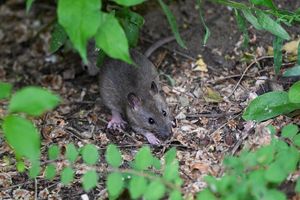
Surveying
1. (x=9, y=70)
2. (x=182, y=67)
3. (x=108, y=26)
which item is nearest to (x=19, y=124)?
(x=108, y=26)

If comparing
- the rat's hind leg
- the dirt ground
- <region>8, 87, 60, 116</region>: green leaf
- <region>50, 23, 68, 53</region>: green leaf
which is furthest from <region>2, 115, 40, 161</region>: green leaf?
the rat's hind leg

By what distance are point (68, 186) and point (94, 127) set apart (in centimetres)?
105

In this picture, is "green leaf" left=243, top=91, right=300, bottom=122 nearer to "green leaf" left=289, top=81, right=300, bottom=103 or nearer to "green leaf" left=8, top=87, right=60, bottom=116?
"green leaf" left=289, top=81, right=300, bottom=103

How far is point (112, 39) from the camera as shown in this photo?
3398mm

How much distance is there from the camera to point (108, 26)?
3441 mm

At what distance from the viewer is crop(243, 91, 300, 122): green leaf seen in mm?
4640

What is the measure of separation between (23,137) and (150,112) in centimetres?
281

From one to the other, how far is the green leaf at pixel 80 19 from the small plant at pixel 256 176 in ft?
3.63

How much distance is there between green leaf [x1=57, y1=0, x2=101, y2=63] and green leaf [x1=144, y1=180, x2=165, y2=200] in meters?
0.86

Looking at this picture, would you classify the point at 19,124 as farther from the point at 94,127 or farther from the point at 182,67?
the point at 182,67

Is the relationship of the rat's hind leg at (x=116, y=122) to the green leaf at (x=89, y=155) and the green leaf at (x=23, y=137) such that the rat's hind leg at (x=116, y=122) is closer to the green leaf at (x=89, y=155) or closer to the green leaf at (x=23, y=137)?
the green leaf at (x=89, y=155)

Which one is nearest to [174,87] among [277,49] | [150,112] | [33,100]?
[150,112]

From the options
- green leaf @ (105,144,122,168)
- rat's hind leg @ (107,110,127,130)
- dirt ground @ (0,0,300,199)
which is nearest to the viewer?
green leaf @ (105,144,122,168)

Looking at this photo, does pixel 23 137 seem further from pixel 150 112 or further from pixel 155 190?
pixel 150 112
